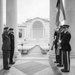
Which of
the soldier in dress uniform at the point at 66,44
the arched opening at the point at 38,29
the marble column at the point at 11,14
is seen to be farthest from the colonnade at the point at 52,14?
the arched opening at the point at 38,29

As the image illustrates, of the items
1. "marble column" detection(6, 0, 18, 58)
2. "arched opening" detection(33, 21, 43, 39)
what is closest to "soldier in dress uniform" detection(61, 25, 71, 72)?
"marble column" detection(6, 0, 18, 58)

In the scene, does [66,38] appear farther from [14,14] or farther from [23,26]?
[23,26]

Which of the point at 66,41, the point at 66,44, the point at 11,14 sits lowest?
the point at 66,44

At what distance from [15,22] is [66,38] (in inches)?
157

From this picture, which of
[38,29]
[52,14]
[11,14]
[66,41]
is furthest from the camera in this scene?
[38,29]

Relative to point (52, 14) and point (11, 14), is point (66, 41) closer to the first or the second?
point (52, 14)

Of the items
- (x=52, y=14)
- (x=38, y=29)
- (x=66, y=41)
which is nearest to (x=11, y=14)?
(x=52, y=14)

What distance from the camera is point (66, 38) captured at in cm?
338

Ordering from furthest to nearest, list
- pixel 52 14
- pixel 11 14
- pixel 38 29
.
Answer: pixel 38 29
pixel 52 14
pixel 11 14

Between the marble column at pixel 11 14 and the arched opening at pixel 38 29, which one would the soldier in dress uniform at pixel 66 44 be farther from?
the arched opening at pixel 38 29

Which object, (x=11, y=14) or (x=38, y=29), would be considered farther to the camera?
(x=38, y=29)

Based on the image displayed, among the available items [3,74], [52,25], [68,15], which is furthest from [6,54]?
[68,15]

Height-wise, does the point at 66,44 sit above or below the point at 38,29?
below

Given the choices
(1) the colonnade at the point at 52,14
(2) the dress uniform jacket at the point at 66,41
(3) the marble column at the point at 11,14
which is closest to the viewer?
(2) the dress uniform jacket at the point at 66,41
